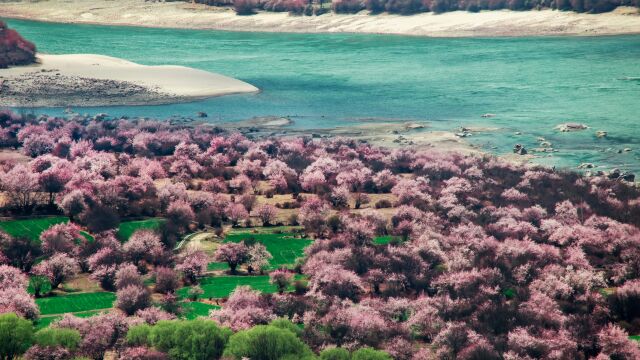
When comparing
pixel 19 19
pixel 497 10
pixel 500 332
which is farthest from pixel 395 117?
pixel 19 19

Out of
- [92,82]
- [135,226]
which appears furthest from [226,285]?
[92,82]

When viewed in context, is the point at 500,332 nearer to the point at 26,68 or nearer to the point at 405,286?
the point at 405,286

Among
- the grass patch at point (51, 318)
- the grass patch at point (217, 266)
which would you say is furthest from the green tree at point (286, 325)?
the grass patch at point (217, 266)

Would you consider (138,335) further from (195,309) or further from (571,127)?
(571,127)

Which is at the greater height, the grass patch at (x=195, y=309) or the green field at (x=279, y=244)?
the grass patch at (x=195, y=309)

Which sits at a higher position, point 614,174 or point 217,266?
point 614,174

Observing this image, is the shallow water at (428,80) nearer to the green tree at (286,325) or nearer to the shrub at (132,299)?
the green tree at (286,325)

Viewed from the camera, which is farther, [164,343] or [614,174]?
[614,174]
